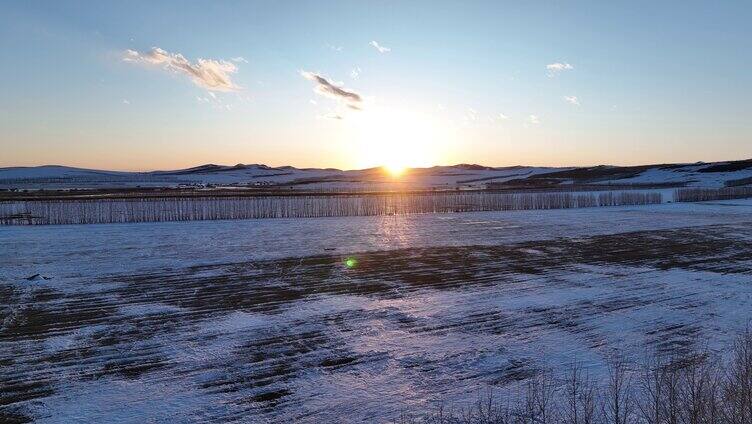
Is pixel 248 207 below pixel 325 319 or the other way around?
the other way around

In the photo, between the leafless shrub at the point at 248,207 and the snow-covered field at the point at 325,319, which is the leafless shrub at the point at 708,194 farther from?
the snow-covered field at the point at 325,319

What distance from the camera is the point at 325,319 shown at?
9.70m

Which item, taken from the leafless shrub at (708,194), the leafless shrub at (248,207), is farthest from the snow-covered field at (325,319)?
the leafless shrub at (708,194)

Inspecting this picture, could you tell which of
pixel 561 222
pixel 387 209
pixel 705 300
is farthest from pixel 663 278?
pixel 387 209

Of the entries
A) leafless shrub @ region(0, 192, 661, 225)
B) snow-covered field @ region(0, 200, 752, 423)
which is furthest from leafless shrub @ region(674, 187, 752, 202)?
snow-covered field @ region(0, 200, 752, 423)

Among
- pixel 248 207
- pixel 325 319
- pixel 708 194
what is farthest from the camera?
pixel 708 194

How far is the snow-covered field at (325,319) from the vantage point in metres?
6.50

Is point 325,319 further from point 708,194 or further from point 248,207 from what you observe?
point 708,194

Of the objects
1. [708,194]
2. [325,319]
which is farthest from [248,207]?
[708,194]

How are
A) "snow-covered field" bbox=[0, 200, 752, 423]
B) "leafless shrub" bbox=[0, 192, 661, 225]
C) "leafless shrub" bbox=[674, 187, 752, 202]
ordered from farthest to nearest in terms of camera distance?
"leafless shrub" bbox=[674, 187, 752, 202]
"leafless shrub" bbox=[0, 192, 661, 225]
"snow-covered field" bbox=[0, 200, 752, 423]

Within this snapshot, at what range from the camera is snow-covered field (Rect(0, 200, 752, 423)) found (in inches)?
256

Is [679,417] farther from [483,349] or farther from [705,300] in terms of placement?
[705,300]

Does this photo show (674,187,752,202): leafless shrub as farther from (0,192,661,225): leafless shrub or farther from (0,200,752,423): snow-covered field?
(0,200,752,423): snow-covered field

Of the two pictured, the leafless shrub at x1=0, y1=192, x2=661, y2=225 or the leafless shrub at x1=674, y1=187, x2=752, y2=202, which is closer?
the leafless shrub at x1=0, y1=192, x2=661, y2=225
